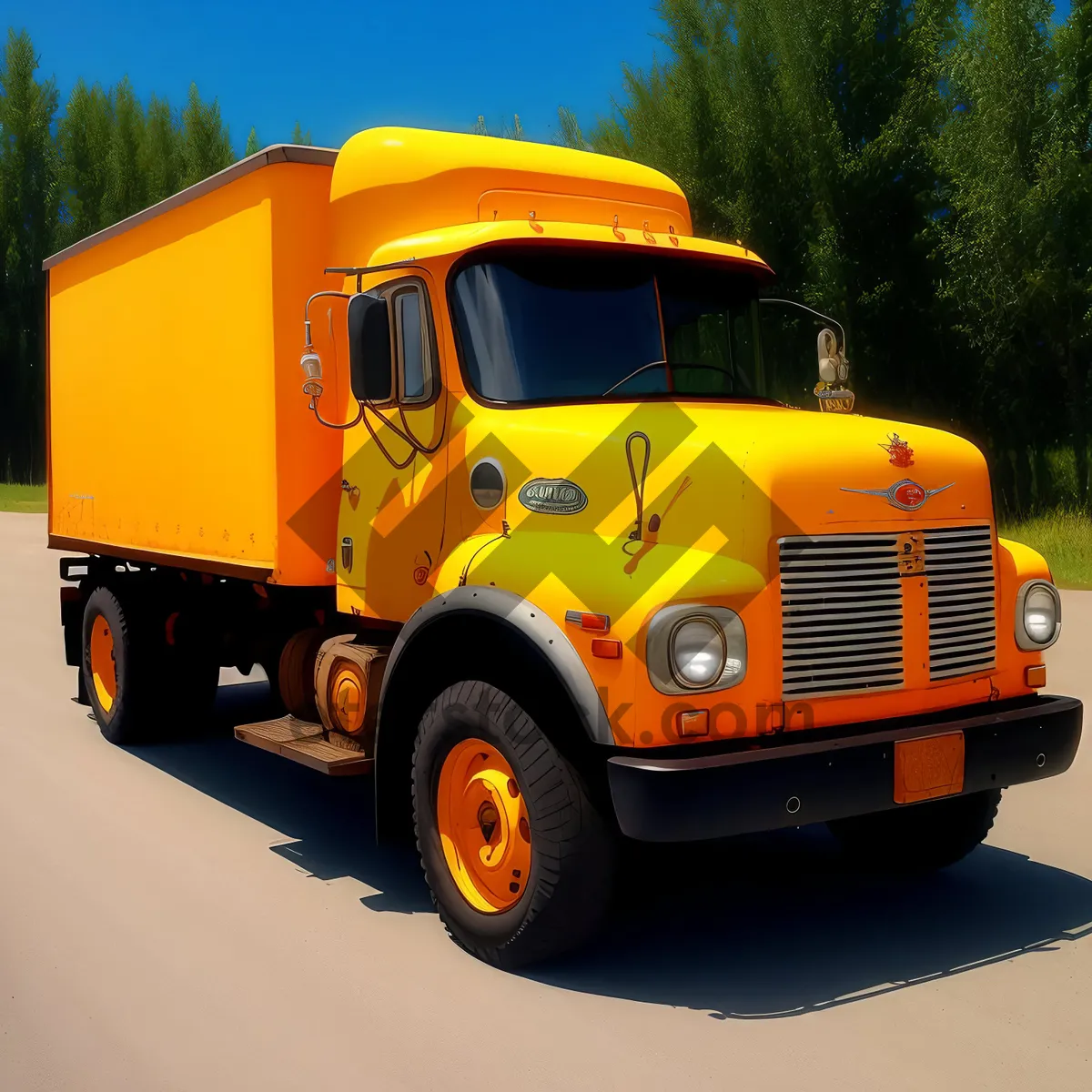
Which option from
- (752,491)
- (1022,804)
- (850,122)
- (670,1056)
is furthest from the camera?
(850,122)

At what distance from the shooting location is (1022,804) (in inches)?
278

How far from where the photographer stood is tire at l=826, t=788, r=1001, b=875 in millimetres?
5676

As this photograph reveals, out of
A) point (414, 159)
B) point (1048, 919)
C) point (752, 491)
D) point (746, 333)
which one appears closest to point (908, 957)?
point (1048, 919)

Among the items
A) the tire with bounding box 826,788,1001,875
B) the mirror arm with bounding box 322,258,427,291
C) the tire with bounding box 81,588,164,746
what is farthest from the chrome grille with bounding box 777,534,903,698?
the tire with bounding box 81,588,164,746

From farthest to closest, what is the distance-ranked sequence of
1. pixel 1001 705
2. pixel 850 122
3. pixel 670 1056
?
pixel 850 122 → pixel 1001 705 → pixel 670 1056

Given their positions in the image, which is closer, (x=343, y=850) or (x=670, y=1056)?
(x=670, y=1056)

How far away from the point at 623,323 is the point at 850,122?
62.8 feet

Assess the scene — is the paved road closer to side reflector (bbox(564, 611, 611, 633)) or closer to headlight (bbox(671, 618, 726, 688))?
headlight (bbox(671, 618, 726, 688))

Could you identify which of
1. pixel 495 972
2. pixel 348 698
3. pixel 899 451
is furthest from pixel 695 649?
pixel 348 698

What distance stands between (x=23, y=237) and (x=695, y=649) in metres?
49.9

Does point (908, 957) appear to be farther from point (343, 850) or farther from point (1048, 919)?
point (343, 850)

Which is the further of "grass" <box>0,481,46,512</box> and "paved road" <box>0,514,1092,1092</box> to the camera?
"grass" <box>0,481,46,512</box>

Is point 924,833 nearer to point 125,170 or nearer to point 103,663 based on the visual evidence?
point 103,663

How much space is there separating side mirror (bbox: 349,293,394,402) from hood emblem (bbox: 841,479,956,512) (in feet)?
6.76
